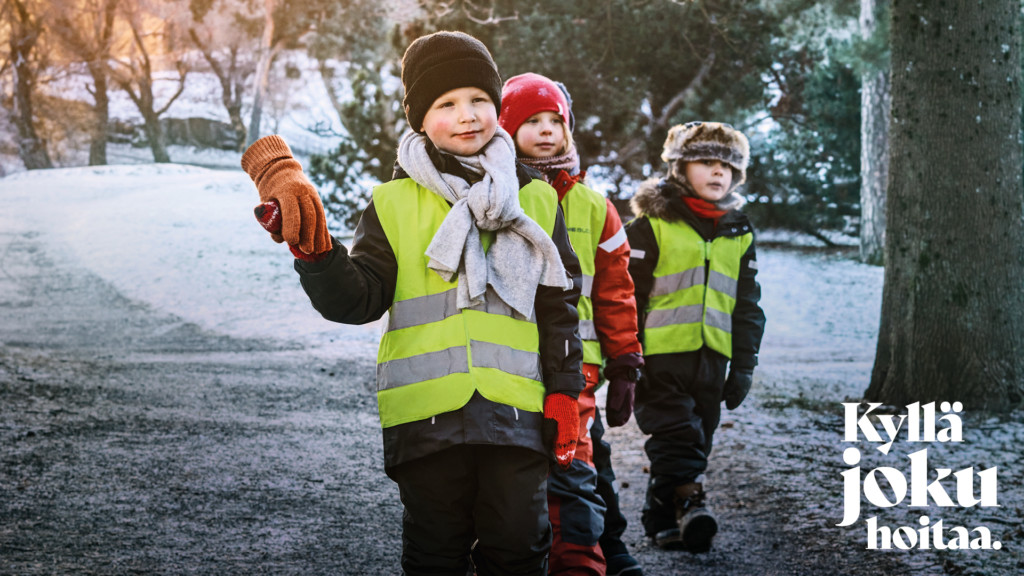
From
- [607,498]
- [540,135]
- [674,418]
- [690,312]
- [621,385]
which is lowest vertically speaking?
[607,498]

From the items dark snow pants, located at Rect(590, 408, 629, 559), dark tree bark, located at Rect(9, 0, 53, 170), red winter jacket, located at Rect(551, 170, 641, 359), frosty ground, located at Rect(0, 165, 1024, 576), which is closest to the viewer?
red winter jacket, located at Rect(551, 170, 641, 359)

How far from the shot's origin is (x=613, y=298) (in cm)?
348

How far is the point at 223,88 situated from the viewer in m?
10.4

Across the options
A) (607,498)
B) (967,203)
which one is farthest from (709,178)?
(967,203)

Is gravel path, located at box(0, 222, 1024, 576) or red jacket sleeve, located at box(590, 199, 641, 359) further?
gravel path, located at box(0, 222, 1024, 576)

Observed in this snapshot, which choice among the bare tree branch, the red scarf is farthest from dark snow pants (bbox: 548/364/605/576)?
the bare tree branch

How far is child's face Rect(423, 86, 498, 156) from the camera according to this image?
8.63ft

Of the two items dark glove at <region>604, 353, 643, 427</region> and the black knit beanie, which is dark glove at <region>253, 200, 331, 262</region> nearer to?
the black knit beanie

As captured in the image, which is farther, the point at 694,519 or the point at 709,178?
the point at 709,178

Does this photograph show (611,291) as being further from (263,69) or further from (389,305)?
(263,69)

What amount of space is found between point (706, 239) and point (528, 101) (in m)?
1.16

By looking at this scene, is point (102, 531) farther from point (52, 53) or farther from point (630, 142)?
point (630, 142)

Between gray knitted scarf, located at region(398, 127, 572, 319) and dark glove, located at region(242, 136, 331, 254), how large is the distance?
1.04 feet

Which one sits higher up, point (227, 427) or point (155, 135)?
point (155, 135)
